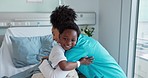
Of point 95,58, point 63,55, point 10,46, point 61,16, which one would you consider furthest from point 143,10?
point 10,46

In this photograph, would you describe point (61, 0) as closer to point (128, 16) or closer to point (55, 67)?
point (128, 16)

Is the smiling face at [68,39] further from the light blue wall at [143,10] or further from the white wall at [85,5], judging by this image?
the white wall at [85,5]

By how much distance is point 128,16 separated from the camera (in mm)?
2521

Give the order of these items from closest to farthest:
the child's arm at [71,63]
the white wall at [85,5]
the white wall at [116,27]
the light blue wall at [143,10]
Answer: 1. the child's arm at [71,63]
2. the light blue wall at [143,10]
3. the white wall at [116,27]
4. the white wall at [85,5]

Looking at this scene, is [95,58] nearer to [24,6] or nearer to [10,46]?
[10,46]

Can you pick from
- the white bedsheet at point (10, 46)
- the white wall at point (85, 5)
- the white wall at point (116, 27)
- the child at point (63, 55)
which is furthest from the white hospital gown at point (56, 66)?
the white wall at point (85, 5)

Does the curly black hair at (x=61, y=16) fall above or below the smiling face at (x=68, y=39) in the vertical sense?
above

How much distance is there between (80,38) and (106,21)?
1771mm

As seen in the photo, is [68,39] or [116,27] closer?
[68,39]

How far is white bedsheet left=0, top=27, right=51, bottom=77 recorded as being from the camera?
2.20 meters

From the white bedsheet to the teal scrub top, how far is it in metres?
1.08

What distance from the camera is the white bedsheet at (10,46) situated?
2201mm

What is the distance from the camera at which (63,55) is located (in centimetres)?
124

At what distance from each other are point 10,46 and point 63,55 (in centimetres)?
131
